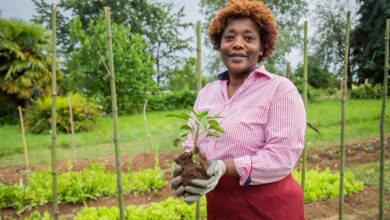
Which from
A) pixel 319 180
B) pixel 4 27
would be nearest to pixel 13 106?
pixel 4 27

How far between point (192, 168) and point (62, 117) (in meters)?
9.07

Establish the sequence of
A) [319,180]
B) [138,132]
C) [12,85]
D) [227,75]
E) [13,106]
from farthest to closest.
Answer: [13,106] → [12,85] → [138,132] → [319,180] → [227,75]

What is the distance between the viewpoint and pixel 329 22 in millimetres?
19297

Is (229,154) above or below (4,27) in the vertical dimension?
below

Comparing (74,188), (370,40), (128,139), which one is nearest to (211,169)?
(74,188)

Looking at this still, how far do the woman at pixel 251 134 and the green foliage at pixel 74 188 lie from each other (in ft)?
7.89

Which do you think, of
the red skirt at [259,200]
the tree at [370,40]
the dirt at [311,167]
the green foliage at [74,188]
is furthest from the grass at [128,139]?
the tree at [370,40]

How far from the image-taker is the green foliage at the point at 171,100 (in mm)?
15531

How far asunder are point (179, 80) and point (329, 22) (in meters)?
11.2

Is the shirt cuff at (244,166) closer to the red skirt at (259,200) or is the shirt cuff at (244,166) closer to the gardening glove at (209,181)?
the gardening glove at (209,181)

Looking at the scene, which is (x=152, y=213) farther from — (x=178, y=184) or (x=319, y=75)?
(x=319, y=75)

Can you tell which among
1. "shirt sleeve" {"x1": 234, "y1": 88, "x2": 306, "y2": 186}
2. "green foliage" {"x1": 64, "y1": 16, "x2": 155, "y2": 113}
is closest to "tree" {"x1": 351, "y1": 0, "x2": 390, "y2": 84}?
"green foliage" {"x1": 64, "y1": 16, "x2": 155, "y2": 113}

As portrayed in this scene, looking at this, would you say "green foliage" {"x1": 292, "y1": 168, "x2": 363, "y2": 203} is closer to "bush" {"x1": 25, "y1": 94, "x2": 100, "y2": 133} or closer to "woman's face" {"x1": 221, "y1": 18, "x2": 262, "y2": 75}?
"woman's face" {"x1": 221, "y1": 18, "x2": 262, "y2": 75}

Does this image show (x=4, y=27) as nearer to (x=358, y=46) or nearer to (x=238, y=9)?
(x=238, y=9)
